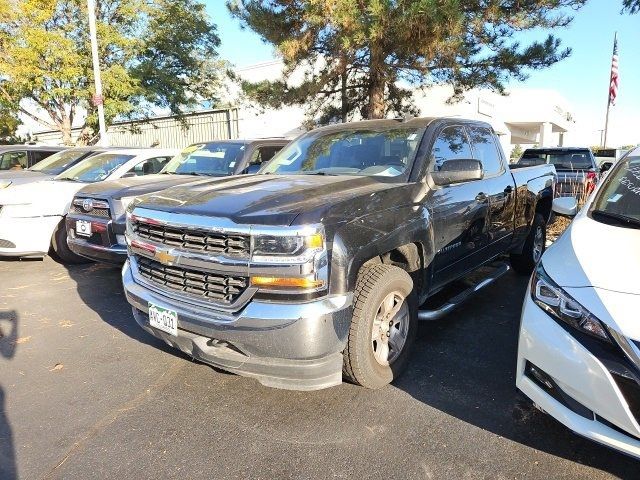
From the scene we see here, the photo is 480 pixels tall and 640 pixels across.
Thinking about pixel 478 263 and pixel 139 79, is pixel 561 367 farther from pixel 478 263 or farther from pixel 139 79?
pixel 139 79

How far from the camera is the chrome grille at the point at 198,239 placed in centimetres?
274

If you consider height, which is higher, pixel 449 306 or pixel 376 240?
pixel 376 240

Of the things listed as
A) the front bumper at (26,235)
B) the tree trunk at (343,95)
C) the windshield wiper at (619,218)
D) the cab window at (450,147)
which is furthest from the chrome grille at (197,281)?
the tree trunk at (343,95)

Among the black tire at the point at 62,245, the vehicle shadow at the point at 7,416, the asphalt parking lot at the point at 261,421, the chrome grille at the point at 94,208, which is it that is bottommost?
the asphalt parking lot at the point at 261,421

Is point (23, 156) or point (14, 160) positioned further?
point (14, 160)

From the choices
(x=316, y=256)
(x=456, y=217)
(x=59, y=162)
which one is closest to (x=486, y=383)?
(x=456, y=217)

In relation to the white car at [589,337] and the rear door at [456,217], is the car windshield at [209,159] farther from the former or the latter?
the white car at [589,337]

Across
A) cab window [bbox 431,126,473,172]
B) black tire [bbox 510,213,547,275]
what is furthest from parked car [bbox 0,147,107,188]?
black tire [bbox 510,213,547,275]

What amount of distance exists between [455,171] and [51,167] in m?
8.31

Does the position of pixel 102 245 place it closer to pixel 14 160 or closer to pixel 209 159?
pixel 209 159

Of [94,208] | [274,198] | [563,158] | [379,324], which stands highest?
[274,198]

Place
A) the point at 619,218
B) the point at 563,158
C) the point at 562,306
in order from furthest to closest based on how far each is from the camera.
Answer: the point at 563,158
the point at 619,218
the point at 562,306

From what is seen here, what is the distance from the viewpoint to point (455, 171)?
146 inches

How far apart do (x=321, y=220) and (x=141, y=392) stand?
185 centimetres
